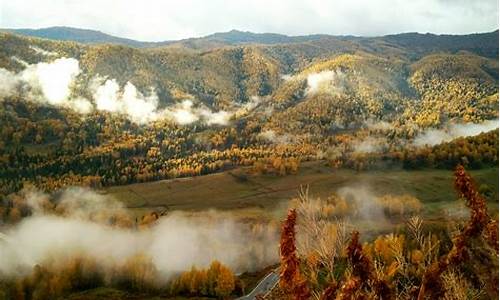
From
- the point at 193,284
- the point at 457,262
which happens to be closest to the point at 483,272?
the point at 457,262

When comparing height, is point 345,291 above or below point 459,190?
below

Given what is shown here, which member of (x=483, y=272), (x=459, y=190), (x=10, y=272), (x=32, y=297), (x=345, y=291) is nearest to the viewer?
(x=345, y=291)

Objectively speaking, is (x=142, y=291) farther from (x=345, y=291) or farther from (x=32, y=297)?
(x=345, y=291)

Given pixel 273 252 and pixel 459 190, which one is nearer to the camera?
pixel 459 190

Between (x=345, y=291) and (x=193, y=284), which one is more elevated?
(x=345, y=291)

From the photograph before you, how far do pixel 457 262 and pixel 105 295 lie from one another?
6023 inches

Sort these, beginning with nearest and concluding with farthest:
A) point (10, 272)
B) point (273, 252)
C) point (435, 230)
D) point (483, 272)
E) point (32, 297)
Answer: point (483, 272), point (32, 297), point (435, 230), point (10, 272), point (273, 252)

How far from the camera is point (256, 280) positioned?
16212cm

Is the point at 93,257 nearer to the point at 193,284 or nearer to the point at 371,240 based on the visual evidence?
the point at 193,284

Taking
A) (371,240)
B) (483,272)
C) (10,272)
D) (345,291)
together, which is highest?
(345,291)

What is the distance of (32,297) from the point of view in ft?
474

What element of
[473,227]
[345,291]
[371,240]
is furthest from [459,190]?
[371,240]

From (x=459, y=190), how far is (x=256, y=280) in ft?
517

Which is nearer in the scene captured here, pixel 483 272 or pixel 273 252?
pixel 483 272
